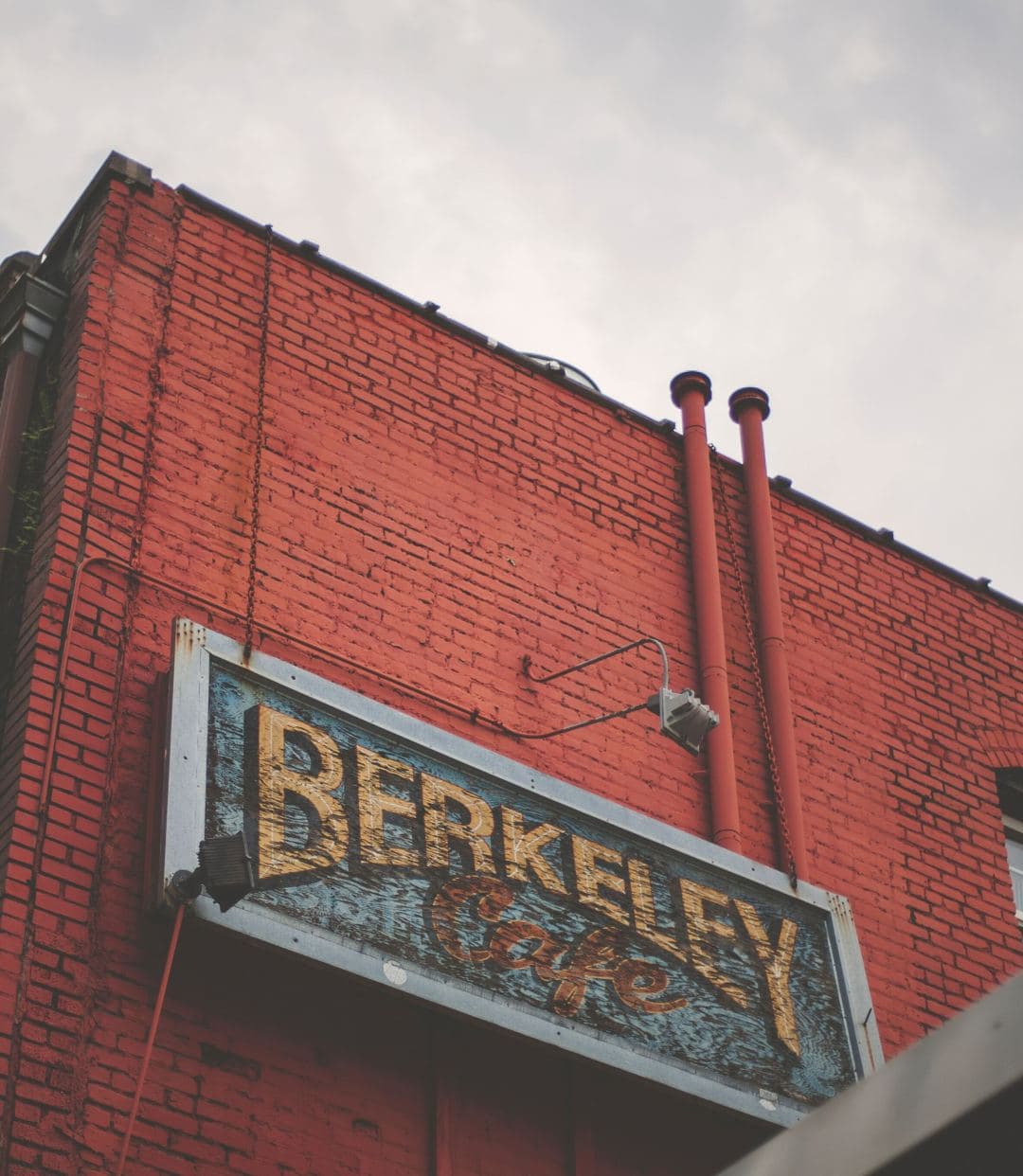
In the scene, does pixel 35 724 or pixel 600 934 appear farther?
pixel 600 934

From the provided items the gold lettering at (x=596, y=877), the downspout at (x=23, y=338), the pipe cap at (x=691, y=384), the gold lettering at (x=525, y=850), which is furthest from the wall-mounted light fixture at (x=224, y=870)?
the pipe cap at (x=691, y=384)

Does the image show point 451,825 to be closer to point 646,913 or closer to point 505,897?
point 505,897

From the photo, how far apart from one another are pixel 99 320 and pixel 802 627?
4383mm

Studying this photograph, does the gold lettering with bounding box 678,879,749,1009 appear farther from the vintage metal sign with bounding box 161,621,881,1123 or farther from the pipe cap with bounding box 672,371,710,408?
the pipe cap with bounding box 672,371,710,408

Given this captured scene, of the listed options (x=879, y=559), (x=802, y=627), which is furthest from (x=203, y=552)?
(x=879, y=559)

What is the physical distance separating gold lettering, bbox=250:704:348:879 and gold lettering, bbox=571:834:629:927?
1.19m

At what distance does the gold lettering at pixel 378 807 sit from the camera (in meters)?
7.09

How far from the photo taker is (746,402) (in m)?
10.6

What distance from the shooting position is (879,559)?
10.9 meters

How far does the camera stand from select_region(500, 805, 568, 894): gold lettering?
24.6ft

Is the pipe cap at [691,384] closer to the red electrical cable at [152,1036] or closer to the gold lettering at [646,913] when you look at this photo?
the gold lettering at [646,913]

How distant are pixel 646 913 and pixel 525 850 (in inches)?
25.6

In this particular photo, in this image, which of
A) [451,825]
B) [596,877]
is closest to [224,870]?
[451,825]

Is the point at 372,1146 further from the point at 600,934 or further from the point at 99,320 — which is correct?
the point at 99,320
